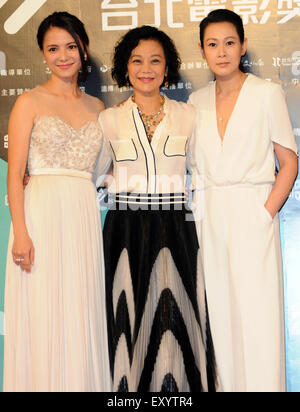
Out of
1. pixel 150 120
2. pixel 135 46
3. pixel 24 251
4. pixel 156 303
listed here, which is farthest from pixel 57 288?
pixel 135 46

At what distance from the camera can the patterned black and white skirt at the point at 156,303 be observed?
298 cm

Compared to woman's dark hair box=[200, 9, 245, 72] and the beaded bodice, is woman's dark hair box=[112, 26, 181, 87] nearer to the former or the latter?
woman's dark hair box=[200, 9, 245, 72]

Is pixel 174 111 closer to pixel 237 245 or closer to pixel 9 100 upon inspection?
pixel 237 245

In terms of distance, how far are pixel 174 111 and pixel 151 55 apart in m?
0.31

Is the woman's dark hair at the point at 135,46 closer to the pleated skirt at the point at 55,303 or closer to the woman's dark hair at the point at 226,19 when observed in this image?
the woman's dark hair at the point at 226,19

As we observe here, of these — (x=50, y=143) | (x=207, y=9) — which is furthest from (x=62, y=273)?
(x=207, y=9)

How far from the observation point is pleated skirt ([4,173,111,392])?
297cm

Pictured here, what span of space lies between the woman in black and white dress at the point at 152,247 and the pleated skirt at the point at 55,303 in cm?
13

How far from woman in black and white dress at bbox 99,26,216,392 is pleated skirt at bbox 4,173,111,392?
0.13 m

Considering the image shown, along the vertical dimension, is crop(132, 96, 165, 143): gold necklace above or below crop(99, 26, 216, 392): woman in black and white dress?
above

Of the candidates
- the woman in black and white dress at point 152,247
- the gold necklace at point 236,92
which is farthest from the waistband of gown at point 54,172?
the gold necklace at point 236,92

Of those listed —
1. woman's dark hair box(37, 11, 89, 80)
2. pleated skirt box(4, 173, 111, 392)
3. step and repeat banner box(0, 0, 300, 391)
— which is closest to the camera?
pleated skirt box(4, 173, 111, 392)

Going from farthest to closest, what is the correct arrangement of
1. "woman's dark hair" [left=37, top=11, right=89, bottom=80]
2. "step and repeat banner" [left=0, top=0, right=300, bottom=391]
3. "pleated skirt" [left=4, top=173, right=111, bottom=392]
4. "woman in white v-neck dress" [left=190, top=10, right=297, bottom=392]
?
"step and repeat banner" [left=0, top=0, right=300, bottom=391]
"woman's dark hair" [left=37, top=11, right=89, bottom=80]
"woman in white v-neck dress" [left=190, top=10, right=297, bottom=392]
"pleated skirt" [left=4, top=173, right=111, bottom=392]

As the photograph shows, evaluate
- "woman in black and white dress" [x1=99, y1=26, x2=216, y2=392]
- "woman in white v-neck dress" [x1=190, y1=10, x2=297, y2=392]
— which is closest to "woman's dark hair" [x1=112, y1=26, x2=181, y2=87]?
"woman in black and white dress" [x1=99, y1=26, x2=216, y2=392]
